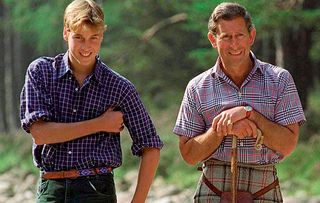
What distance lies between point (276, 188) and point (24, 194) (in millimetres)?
10907

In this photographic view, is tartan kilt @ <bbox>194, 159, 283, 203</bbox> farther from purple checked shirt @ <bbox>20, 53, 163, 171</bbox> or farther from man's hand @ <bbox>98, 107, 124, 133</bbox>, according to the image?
man's hand @ <bbox>98, 107, 124, 133</bbox>

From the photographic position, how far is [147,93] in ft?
62.9

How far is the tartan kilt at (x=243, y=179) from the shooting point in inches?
154

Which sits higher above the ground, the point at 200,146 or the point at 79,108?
the point at 79,108

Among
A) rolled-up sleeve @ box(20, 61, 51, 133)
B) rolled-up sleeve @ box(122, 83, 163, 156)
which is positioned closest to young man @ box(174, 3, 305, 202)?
rolled-up sleeve @ box(122, 83, 163, 156)

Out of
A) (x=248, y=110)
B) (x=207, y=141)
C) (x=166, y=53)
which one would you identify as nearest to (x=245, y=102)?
(x=248, y=110)

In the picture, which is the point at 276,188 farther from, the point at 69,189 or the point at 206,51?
the point at 206,51

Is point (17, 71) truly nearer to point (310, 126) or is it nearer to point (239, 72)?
point (310, 126)

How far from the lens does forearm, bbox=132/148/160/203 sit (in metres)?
3.87

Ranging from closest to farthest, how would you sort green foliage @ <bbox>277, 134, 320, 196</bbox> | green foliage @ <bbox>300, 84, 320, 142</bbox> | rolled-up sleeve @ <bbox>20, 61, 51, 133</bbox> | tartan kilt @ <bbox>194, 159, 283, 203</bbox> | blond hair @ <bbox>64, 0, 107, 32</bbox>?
1. blond hair @ <bbox>64, 0, 107, 32</bbox>
2. rolled-up sleeve @ <bbox>20, 61, 51, 133</bbox>
3. tartan kilt @ <bbox>194, 159, 283, 203</bbox>
4. green foliage @ <bbox>277, 134, 320, 196</bbox>
5. green foliage @ <bbox>300, 84, 320, 142</bbox>

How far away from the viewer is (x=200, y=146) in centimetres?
387

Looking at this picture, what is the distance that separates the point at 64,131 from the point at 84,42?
0.40 metres

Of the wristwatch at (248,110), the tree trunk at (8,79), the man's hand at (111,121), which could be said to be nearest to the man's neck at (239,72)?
the wristwatch at (248,110)

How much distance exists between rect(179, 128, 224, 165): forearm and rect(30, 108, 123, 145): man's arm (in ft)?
1.14
